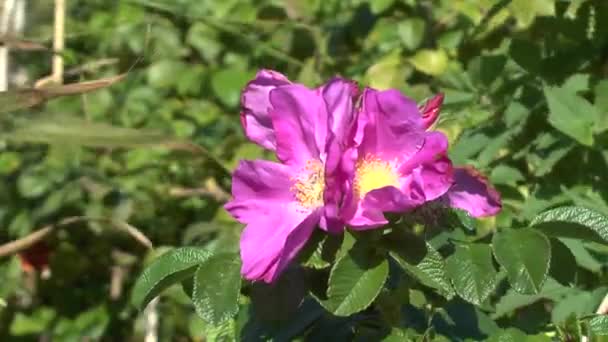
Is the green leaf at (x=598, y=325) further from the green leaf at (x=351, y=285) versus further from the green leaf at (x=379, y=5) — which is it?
the green leaf at (x=379, y=5)

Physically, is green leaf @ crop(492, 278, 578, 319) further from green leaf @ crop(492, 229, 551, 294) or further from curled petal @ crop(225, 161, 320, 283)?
curled petal @ crop(225, 161, 320, 283)

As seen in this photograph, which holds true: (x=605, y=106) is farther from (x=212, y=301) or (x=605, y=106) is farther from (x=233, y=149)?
(x=233, y=149)

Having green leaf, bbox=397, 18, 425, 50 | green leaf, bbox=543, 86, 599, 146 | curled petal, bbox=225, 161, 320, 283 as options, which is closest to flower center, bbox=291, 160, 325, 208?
curled petal, bbox=225, 161, 320, 283

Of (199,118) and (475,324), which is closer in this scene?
(475,324)

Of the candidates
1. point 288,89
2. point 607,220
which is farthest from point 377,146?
point 607,220

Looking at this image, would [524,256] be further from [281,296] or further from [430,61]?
[430,61]

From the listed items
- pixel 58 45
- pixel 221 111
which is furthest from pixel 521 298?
pixel 221 111

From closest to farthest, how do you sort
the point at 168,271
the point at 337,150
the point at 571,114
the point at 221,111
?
the point at 337,150 → the point at 168,271 → the point at 571,114 → the point at 221,111
